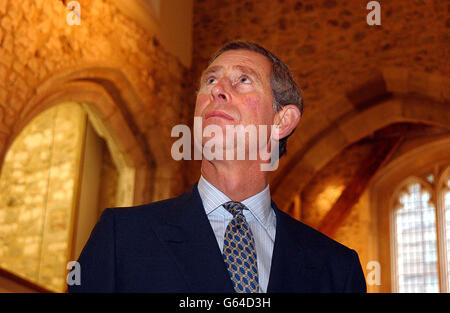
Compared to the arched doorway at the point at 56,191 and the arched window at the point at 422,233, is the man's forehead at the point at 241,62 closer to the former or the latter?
the arched doorway at the point at 56,191

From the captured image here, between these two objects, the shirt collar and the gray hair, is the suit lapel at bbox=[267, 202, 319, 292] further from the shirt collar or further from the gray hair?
the gray hair

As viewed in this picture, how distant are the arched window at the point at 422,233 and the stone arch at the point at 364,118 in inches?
118

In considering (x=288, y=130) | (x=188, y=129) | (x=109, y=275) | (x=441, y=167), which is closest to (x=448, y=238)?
(x=441, y=167)

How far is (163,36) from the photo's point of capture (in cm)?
604

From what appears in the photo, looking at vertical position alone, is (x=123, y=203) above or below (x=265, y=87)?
above

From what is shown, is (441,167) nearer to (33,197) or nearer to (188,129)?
(188,129)

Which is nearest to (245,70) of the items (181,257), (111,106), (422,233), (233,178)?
(233,178)

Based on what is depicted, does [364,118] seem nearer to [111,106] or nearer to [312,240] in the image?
[111,106]

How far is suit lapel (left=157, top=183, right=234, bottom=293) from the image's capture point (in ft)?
3.57

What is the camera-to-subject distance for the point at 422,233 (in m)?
8.89

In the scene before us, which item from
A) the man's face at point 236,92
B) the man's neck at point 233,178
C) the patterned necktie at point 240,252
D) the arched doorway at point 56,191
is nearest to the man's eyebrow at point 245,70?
the man's face at point 236,92

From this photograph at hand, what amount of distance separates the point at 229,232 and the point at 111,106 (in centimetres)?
446

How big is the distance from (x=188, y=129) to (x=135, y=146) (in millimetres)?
736

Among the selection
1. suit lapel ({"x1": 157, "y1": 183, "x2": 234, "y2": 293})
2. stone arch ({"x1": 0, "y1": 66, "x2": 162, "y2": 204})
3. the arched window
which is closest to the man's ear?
suit lapel ({"x1": 157, "y1": 183, "x2": 234, "y2": 293})
